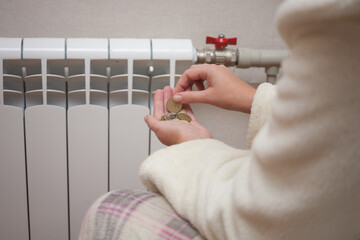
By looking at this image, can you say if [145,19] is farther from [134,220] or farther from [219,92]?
[134,220]

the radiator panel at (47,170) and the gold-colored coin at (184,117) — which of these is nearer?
the gold-colored coin at (184,117)

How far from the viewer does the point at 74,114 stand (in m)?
0.79

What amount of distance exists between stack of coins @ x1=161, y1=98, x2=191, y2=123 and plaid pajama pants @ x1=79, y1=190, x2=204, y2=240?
0.83 feet

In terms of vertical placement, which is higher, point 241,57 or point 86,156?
point 241,57

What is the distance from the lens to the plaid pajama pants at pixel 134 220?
1.23 feet

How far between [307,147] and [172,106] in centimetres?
45

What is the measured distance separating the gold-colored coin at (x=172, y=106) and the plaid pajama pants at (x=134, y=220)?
0.93 feet

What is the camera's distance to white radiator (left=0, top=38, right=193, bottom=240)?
2.53 feet

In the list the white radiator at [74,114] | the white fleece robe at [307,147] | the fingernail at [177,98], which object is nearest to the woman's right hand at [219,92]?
the fingernail at [177,98]

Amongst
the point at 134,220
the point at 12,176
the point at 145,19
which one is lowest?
the point at 12,176

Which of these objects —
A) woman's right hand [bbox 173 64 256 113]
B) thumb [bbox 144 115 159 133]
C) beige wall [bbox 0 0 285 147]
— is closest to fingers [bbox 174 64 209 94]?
woman's right hand [bbox 173 64 256 113]

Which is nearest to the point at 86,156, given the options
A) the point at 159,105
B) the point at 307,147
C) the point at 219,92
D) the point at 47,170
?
the point at 47,170

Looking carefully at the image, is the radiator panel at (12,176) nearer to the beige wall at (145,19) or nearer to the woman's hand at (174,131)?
the beige wall at (145,19)

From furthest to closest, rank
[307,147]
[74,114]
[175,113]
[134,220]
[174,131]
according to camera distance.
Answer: [74,114], [175,113], [174,131], [134,220], [307,147]
